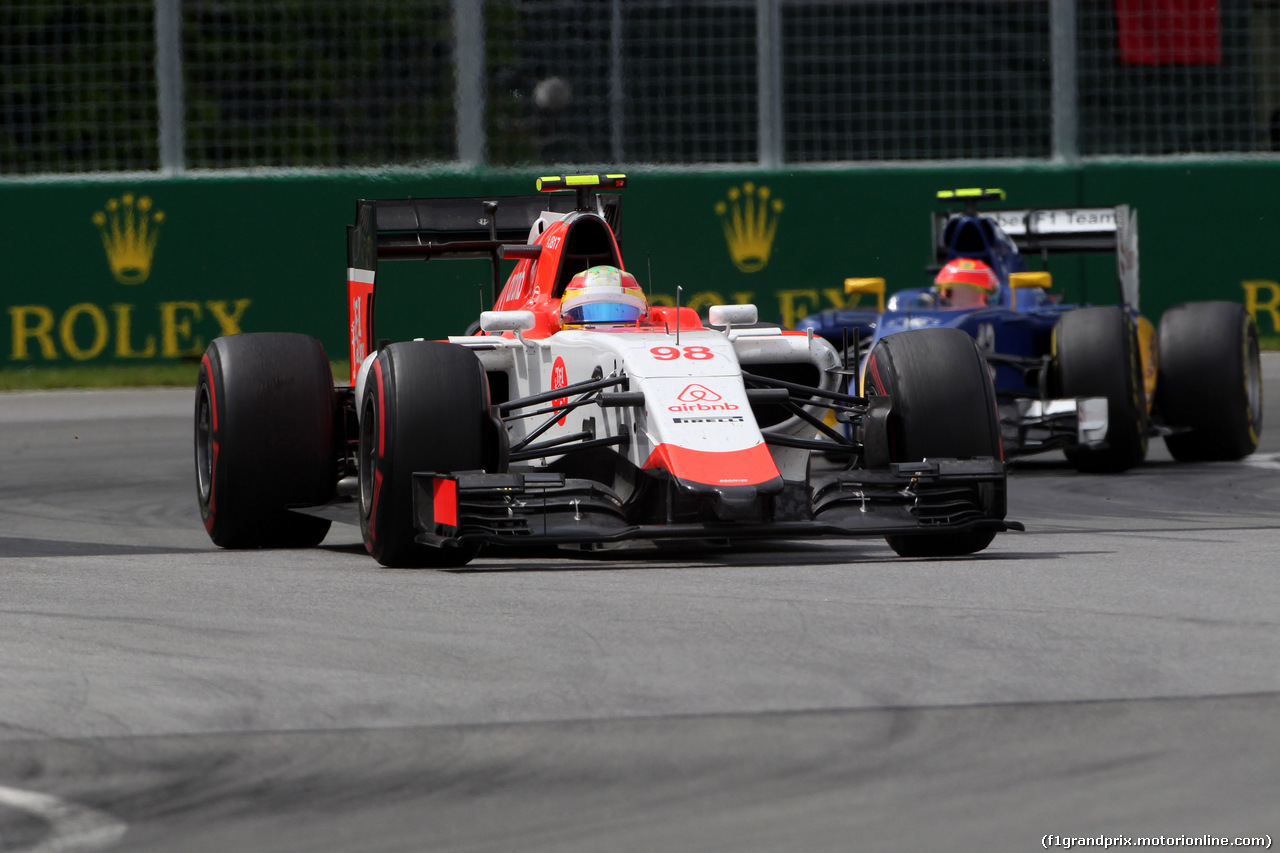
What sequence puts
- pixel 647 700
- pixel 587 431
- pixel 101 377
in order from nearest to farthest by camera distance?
pixel 647 700, pixel 587 431, pixel 101 377

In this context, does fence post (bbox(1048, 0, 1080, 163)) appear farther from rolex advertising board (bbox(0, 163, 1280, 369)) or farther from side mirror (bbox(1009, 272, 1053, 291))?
side mirror (bbox(1009, 272, 1053, 291))

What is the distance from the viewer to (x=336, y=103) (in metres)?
19.1

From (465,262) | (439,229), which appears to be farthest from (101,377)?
(439,229)

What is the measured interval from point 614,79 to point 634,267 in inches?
70.0

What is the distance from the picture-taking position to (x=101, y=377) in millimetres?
18234

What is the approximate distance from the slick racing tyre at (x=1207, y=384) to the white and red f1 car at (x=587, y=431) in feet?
13.3

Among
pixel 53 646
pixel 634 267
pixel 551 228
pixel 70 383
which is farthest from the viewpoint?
pixel 634 267

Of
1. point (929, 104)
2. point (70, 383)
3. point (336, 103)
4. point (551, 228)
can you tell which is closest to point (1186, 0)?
point (929, 104)

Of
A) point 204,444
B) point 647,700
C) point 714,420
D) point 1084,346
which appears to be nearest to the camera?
point 647,700

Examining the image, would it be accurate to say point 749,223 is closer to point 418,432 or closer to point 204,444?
point 204,444

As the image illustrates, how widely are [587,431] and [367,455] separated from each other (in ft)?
2.93

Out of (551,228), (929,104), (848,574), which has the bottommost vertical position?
(848,574)

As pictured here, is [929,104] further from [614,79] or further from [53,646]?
[53,646]

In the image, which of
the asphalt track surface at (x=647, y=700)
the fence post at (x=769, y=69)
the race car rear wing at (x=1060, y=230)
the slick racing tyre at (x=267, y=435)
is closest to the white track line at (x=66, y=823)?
the asphalt track surface at (x=647, y=700)
